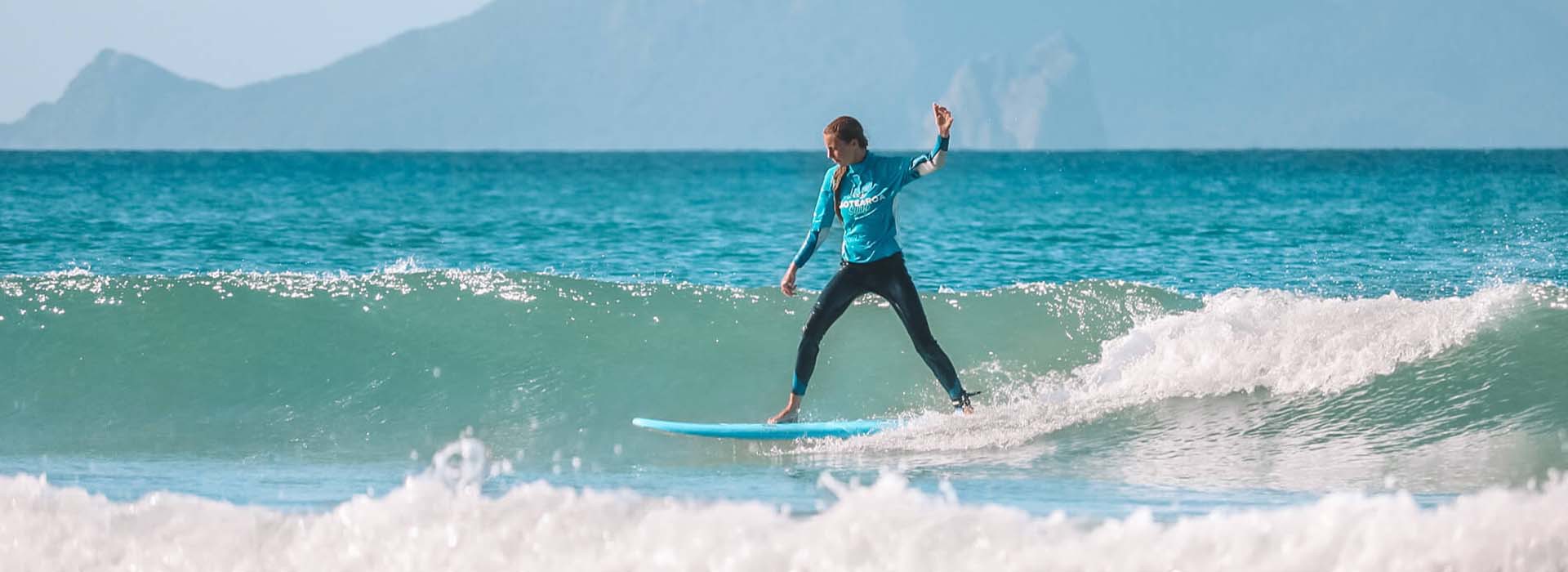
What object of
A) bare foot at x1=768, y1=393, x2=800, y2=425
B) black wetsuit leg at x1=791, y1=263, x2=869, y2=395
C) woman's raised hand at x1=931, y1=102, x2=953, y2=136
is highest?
woman's raised hand at x1=931, y1=102, x2=953, y2=136

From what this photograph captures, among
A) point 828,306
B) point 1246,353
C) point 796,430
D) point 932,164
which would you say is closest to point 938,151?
point 932,164

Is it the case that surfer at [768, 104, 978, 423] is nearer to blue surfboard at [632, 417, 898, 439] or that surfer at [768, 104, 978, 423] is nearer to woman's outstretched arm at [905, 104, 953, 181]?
woman's outstretched arm at [905, 104, 953, 181]

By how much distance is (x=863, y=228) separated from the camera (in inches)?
305

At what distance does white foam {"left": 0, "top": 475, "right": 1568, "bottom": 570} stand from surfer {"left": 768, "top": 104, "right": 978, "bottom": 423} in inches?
90.8

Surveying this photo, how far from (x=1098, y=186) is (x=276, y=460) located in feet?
150

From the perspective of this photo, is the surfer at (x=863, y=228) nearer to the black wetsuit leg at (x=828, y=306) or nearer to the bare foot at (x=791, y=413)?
the black wetsuit leg at (x=828, y=306)

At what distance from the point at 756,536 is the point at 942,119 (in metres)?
2.71

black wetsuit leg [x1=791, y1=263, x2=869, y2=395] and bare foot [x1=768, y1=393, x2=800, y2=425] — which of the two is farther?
bare foot [x1=768, y1=393, x2=800, y2=425]

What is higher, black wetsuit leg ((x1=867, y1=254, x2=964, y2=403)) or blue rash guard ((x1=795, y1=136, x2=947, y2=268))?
blue rash guard ((x1=795, y1=136, x2=947, y2=268))

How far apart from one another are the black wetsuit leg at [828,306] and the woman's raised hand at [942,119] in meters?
0.89

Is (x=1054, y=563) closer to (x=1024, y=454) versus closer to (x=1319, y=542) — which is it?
(x=1319, y=542)

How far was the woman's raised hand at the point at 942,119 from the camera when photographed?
23.8 ft

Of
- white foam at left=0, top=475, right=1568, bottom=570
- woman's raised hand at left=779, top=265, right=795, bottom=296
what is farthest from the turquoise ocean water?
woman's raised hand at left=779, top=265, right=795, bottom=296

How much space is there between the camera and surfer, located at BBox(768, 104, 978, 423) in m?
7.63
